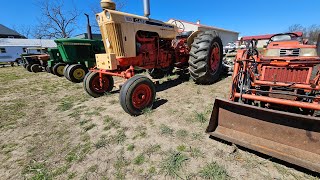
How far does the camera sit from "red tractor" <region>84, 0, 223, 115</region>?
144 inches

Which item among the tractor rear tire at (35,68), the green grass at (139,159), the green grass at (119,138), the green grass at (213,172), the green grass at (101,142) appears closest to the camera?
the green grass at (213,172)

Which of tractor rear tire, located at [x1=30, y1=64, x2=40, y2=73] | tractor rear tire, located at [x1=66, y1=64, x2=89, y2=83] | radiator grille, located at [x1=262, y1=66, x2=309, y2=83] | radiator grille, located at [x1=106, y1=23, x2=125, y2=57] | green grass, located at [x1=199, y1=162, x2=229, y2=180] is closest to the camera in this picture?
green grass, located at [x1=199, y1=162, x2=229, y2=180]

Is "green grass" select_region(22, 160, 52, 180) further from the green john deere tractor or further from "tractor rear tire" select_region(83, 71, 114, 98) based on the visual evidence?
the green john deere tractor

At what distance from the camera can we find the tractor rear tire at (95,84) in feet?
15.2

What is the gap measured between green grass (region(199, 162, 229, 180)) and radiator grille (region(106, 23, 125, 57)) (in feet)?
10.1

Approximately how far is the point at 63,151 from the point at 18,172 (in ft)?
1.75

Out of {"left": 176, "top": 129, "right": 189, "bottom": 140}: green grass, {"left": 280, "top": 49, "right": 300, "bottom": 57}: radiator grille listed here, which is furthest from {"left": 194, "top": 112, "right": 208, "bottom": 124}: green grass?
{"left": 280, "top": 49, "right": 300, "bottom": 57}: radiator grille

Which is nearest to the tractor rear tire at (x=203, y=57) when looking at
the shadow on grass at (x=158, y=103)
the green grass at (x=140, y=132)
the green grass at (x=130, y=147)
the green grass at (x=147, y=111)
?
the shadow on grass at (x=158, y=103)

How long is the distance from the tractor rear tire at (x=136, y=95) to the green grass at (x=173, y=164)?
1368 millimetres

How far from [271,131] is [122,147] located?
6.57ft

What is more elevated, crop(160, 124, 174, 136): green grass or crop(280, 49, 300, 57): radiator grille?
crop(280, 49, 300, 57): radiator grille

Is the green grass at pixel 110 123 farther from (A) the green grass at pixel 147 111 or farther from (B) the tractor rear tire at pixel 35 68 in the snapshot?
(B) the tractor rear tire at pixel 35 68

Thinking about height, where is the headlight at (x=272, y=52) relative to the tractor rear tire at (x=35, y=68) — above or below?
above

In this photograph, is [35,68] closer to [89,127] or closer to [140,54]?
[140,54]
